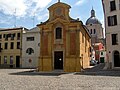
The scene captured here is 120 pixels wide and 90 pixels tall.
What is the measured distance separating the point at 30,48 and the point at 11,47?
564 centimetres

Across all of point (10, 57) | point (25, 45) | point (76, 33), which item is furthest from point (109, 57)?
point (10, 57)

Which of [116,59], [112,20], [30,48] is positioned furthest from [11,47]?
[116,59]

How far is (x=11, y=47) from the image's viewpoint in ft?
161

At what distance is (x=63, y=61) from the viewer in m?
31.3

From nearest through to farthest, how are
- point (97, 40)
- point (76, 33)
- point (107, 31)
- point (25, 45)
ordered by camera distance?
point (76, 33)
point (107, 31)
point (25, 45)
point (97, 40)

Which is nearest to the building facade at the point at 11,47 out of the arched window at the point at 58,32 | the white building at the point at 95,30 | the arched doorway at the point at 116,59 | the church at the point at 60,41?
the church at the point at 60,41

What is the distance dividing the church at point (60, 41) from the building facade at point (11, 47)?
651 inches

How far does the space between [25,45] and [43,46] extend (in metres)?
15.4

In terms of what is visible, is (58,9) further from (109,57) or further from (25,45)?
(25,45)

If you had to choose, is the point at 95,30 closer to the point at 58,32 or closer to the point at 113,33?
the point at 113,33

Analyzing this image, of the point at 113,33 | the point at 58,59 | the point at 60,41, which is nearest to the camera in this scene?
the point at 60,41

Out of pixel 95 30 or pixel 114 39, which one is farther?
pixel 95 30

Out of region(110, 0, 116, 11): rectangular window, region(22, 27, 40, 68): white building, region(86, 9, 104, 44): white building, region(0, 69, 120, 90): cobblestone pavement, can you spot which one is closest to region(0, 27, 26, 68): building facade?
region(22, 27, 40, 68): white building

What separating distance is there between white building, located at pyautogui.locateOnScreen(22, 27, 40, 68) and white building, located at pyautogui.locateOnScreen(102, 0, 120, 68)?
18.0m
